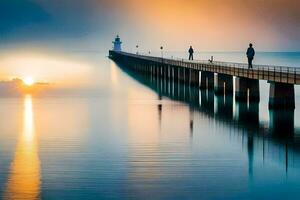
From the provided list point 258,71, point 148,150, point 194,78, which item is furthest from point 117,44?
point 148,150

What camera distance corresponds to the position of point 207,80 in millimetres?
61438

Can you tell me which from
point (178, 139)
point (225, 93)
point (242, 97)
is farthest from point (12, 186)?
point (225, 93)

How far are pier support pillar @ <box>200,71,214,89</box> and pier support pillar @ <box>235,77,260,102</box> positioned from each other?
472 inches

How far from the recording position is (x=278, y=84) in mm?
41031

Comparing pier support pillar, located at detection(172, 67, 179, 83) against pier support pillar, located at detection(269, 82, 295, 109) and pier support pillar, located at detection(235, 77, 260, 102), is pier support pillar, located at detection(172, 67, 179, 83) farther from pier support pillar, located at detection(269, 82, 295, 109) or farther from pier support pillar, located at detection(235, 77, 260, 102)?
pier support pillar, located at detection(269, 82, 295, 109)

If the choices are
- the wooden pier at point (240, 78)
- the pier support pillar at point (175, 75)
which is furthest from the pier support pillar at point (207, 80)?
the pier support pillar at point (175, 75)

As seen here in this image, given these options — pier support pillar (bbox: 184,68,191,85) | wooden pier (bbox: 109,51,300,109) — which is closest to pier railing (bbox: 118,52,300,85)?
wooden pier (bbox: 109,51,300,109)

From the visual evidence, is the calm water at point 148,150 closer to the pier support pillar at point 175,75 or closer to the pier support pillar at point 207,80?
the pier support pillar at point 207,80

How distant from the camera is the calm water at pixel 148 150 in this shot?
69.0 ft

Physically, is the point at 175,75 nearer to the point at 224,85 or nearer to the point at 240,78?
the point at 224,85

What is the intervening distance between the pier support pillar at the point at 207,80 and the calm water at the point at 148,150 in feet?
34.0

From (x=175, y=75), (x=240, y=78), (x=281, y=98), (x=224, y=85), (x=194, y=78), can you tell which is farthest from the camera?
(x=175, y=75)

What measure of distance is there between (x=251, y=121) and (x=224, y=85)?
54.7 ft

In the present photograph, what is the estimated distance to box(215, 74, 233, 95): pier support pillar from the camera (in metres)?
54.7
